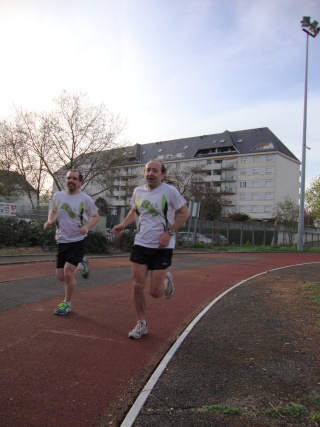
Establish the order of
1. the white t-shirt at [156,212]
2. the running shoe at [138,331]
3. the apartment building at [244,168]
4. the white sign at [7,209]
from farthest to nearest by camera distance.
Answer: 1. the apartment building at [244,168]
2. the white sign at [7,209]
3. the running shoe at [138,331]
4. the white t-shirt at [156,212]

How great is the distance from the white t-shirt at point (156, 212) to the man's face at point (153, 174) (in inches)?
2.4

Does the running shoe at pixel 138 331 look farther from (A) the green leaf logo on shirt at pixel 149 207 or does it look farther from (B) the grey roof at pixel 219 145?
(B) the grey roof at pixel 219 145

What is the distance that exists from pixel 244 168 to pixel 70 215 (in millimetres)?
77404

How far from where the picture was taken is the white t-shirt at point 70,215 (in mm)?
5746

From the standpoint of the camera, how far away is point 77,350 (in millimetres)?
4215

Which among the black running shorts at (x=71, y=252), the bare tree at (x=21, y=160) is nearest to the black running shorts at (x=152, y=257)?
the black running shorts at (x=71, y=252)

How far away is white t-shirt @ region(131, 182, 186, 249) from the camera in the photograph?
4617 mm

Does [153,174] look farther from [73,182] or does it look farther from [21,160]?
[21,160]

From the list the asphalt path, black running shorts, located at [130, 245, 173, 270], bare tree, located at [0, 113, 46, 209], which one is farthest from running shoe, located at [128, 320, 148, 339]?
bare tree, located at [0, 113, 46, 209]

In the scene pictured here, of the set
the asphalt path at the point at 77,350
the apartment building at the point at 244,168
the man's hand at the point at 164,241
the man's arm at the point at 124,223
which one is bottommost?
the asphalt path at the point at 77,350

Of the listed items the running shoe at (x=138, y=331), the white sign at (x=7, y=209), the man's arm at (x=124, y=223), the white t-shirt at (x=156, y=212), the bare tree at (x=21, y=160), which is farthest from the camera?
the bare tree at (x=21, y=160)

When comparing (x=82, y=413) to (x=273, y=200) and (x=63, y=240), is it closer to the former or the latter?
(x=63, y=240)

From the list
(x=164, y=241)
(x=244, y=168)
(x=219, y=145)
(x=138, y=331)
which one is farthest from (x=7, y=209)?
(x=219, y=145)

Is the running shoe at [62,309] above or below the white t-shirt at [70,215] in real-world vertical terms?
below
